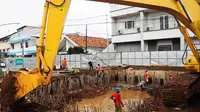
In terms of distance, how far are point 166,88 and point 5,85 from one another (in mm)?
6009

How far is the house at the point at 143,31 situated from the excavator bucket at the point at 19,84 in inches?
821

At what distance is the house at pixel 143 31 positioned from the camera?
25766 millimetres

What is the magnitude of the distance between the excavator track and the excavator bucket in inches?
209

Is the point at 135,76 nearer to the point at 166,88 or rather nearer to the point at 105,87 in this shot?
the point at 105,87

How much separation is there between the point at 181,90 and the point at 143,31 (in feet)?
65.4

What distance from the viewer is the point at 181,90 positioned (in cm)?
852

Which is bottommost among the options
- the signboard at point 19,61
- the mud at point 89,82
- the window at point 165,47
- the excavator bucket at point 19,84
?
the mud at point 89,82

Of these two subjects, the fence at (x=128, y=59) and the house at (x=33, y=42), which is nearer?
the fence at (x=128, y=59)

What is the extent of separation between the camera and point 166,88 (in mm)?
9078

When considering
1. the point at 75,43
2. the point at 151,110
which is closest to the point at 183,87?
the point at 151,110

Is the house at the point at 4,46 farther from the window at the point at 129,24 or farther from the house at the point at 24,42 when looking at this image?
the window at the point at 129,24

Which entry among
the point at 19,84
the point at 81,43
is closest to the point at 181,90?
the point at 19,84

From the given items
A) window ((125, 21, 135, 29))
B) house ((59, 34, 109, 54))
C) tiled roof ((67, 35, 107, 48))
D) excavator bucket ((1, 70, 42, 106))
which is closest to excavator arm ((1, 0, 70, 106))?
excavator bucket ((1, 70, 42, 106))

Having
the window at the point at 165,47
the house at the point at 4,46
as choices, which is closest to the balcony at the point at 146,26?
the window at the point at 165,47
